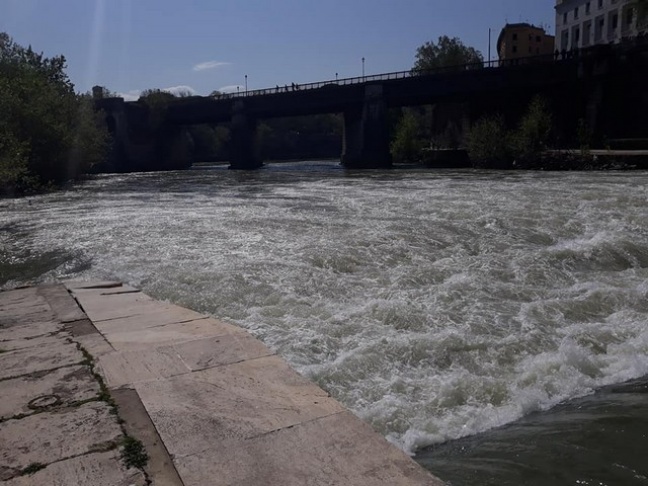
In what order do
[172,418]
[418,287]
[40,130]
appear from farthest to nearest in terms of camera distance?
[40,130] < [418,287] < [172,418]

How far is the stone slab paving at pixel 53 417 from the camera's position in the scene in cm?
256

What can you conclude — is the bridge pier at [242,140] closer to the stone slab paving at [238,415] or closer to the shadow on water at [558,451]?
the stone slab paving at [238,415]

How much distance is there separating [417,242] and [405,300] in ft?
11.1

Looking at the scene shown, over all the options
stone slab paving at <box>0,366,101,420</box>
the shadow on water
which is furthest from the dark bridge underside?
stone slab paving at <box>0,366,101,420</box>

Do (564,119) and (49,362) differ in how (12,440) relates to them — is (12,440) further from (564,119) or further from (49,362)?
(564,119)

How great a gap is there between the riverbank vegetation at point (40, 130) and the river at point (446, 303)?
12.6 meters

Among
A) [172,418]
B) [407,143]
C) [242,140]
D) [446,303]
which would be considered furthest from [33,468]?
[242,140]

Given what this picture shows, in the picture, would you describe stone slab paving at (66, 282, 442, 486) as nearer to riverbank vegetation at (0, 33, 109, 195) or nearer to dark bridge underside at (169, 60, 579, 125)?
riverbank vegetation at (0, 33, 109, 195)

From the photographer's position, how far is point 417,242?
10.2m

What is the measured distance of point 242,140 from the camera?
64.3m

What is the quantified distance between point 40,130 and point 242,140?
33275 millimetres

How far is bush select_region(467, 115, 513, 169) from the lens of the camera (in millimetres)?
38094

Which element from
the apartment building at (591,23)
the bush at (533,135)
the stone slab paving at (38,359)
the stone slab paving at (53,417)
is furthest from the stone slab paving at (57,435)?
the apartment building at (591,23)

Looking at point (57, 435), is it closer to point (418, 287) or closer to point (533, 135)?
point (418, 287)
